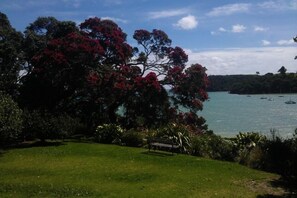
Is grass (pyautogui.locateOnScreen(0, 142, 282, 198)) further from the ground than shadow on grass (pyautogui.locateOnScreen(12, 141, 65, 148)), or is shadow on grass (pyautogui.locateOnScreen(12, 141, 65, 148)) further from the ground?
shadow on grass (pyautogui.locateOnScreen(12, 141, 65, 148))

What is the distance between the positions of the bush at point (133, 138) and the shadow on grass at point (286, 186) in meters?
9.73

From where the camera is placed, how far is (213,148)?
21078 millimetres

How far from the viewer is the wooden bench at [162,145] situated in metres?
21.3

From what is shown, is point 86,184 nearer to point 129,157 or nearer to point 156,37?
point 129,157

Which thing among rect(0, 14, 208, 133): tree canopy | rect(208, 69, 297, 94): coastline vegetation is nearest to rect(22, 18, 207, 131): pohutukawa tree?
rect(0, 14, 208, 133): tree canopy

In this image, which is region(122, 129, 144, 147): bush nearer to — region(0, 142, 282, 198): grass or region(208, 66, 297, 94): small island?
region(0, 142, 282, 198): grass

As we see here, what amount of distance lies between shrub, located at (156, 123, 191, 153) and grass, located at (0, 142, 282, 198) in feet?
4.45

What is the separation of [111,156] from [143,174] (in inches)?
171

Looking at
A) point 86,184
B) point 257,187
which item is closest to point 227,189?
point 257,187

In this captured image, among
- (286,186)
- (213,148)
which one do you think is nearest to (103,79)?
(213,148)

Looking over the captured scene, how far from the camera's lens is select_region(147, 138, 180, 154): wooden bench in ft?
69.9

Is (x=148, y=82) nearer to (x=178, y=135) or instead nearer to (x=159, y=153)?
(x=178, y=135)

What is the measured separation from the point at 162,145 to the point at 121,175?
5.96 metres

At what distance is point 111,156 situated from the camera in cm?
2002
